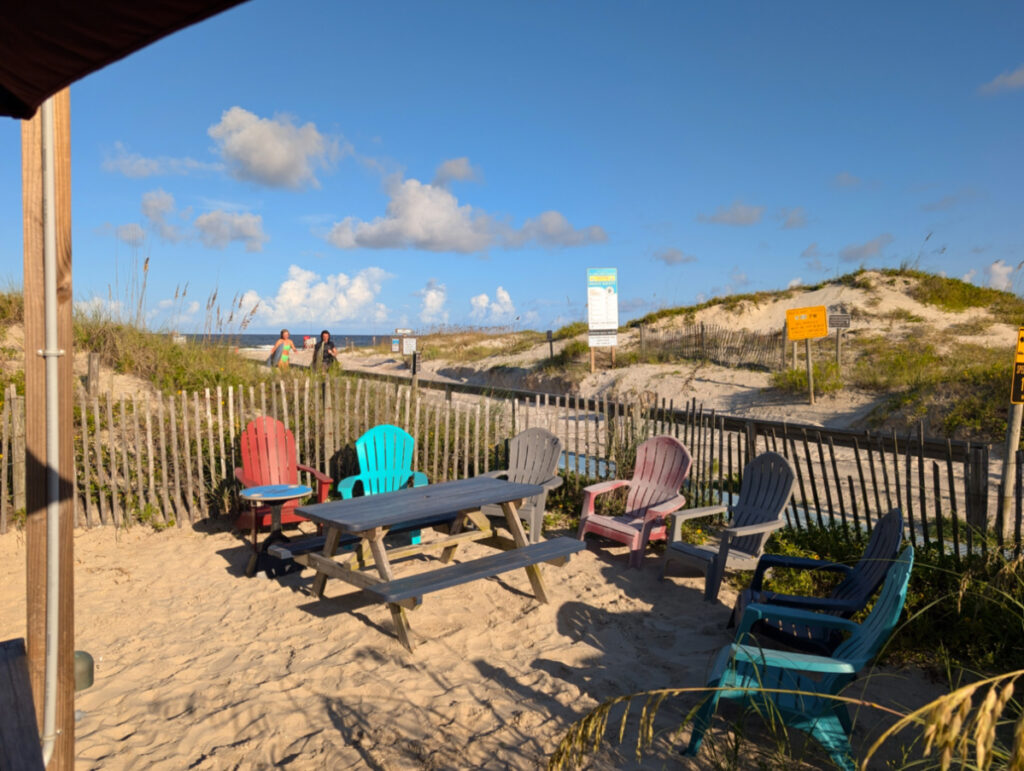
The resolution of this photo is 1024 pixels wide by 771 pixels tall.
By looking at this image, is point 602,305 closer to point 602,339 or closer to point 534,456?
point 602,339

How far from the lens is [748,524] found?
5156 mm

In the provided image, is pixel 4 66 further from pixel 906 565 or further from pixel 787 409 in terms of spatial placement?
pixel 787 409

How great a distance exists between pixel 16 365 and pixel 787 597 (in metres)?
9.09

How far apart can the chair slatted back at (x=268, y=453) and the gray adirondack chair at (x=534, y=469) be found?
180 cm

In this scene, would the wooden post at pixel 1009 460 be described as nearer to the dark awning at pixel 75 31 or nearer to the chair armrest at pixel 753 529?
the chair armrest at pixel 753 529

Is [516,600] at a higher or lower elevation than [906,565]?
lower

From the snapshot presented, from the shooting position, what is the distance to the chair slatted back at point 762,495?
4925mm

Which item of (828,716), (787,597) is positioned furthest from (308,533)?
(828,716)

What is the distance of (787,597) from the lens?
12.2ft

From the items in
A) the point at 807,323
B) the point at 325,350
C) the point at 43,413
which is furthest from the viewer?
the point at 325,350

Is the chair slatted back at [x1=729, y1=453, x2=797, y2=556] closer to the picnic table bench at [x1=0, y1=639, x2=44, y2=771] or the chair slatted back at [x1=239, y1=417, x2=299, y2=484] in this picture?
the chair slatted back at [x1=239, y1=417, x2=299, y2=484]

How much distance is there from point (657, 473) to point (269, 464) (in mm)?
3437

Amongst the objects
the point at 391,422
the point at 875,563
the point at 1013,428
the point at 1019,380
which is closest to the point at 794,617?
the point at 875,563

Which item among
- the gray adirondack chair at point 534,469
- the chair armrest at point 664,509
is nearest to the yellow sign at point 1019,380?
the chair armrest at point 664,509
